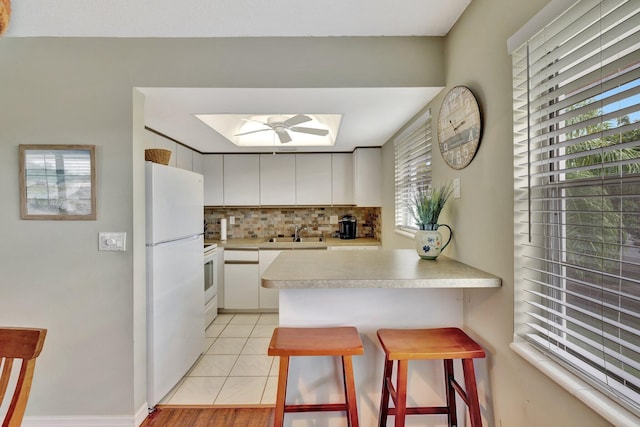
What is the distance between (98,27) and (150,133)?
1057 mm

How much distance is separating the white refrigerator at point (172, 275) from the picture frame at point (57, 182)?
1.02 feet

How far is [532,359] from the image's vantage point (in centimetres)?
105

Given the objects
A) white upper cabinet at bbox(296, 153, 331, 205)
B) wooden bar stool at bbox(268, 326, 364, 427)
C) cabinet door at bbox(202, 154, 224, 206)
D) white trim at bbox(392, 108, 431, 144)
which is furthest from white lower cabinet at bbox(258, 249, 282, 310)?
wooden bar stool at bbox(268, 326, 364, 427)

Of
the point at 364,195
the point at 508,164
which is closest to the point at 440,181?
the point at 508,164

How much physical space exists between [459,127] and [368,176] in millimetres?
2060

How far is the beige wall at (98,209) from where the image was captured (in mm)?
1761

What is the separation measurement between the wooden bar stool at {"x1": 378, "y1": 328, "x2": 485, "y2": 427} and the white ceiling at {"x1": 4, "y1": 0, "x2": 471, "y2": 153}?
142cm

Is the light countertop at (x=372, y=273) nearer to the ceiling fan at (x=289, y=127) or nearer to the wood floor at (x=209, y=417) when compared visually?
the wood floor at (x=209, y=417)

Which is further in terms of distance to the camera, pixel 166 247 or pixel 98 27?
pixel 166 247

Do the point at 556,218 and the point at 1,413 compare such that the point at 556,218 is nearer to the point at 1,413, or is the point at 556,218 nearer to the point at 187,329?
the point at 187,329

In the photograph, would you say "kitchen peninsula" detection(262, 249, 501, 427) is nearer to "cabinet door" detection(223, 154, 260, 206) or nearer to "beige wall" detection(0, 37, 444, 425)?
"beige wall" detection(0, 37, 444, 425)

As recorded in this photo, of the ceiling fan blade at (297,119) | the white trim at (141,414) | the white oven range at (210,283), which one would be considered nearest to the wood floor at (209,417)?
the white trim at (141,414)

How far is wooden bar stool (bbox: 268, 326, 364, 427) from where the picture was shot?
127 cm

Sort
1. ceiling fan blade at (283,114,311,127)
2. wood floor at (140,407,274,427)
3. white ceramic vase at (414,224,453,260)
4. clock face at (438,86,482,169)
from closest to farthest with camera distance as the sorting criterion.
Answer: clock face at (438,86,482,169), white ceramic vase at (414,224,453,260), wood floor at (140,407,274,427), ceiling fan blade at (283,114,311,127)
